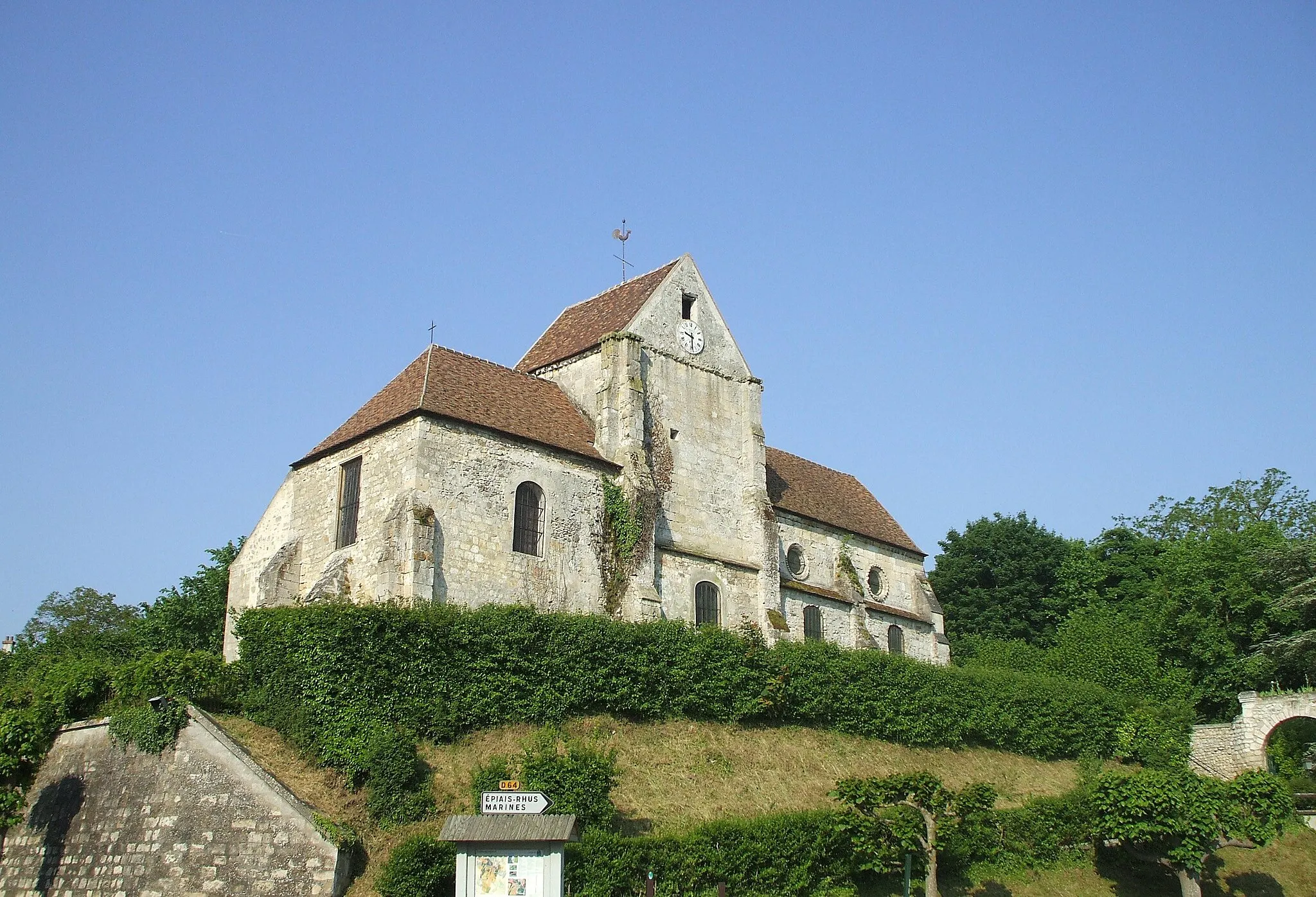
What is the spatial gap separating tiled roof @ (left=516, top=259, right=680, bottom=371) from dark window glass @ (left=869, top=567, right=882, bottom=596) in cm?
1405

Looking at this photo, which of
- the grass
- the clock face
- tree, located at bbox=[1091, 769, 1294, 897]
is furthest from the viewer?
the clock face

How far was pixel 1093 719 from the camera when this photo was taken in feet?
125

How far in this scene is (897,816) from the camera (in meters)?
23.8

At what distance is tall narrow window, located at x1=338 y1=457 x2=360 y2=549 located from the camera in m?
31.8

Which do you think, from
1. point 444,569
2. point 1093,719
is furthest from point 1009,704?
point 444,569

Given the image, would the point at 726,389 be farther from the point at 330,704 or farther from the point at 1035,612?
the point at 1035,612

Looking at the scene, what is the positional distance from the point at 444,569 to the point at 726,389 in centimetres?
1286

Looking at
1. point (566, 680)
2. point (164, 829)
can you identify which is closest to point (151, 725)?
point (164, 829)

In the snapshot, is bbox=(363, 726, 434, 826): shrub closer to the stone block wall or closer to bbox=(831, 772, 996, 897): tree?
the stone block wall

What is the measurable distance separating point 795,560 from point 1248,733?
49.7 ft

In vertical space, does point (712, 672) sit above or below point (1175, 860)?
above

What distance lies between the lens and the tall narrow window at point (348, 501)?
31812 millimetres

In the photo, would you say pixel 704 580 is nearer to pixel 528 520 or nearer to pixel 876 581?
pixel 528 520

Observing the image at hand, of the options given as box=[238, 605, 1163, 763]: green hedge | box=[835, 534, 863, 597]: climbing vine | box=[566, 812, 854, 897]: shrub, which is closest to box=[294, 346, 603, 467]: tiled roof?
box=[238, 605, 1163, 763]: green hedge
